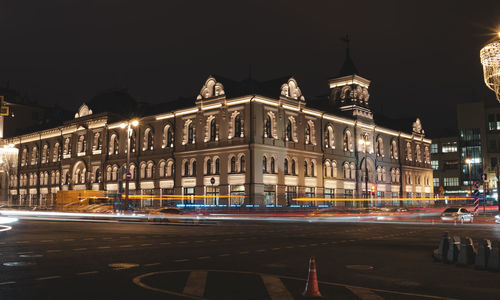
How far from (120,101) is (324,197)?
37.3 m

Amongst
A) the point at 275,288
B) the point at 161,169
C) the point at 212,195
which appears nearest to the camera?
the point at 275,288

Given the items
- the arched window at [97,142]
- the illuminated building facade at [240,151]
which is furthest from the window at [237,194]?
the arched window at [97,142]

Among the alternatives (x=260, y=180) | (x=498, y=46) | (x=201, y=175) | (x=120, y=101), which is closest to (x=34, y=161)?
(x=120, y=101)

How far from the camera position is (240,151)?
5556 cm

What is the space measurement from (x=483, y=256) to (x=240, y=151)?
4405 cm

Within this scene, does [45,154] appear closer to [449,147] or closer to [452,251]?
[452,251]

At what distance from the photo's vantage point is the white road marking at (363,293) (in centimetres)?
895

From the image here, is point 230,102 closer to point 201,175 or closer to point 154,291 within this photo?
point 201,175

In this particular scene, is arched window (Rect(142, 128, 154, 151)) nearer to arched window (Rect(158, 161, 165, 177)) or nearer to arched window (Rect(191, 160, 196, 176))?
arched window (Rect(158, 161, 165, 177))

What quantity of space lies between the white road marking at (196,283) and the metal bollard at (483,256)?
22.6ft

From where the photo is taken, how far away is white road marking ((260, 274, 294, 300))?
8922 millimetres

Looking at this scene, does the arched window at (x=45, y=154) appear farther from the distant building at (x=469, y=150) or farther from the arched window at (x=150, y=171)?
the distant building at (x=469, y=150)

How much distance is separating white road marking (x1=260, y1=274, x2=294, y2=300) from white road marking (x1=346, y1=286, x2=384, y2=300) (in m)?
1.31

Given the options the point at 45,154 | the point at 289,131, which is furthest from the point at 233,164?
the point at 45,154
